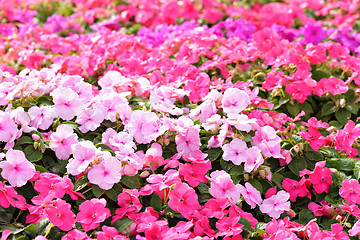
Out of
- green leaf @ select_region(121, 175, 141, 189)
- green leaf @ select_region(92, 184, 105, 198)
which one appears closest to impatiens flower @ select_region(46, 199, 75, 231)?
green leaf @ select_region(92, 184, 105, 198)

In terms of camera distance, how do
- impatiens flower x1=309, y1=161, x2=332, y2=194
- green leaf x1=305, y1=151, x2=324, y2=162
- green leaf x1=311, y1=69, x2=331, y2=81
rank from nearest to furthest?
impatiens flower x1=309, y1=161, x2=332, y2=194 → green leaf x1=305, y1=151, x2=324, y2=162 → green leaf x1=311, y1=69, x2=331, y2=81

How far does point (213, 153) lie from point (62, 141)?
673 millimetres

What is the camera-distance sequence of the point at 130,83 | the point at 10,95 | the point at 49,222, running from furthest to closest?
the point at 130,83 → the point at 10,95 → the point at 49,222

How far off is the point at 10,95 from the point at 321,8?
368cm

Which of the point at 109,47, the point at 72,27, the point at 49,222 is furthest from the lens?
the point at 72,27

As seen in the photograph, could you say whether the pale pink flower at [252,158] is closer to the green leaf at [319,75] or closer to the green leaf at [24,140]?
the green leaf at [24,140]

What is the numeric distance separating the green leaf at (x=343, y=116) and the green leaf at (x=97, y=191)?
150 cm

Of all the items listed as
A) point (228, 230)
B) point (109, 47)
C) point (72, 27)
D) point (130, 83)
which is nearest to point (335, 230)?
point (228, 230)

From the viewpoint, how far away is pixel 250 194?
6.89ft

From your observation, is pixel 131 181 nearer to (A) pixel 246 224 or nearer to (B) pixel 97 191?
(B) pixel 97 191

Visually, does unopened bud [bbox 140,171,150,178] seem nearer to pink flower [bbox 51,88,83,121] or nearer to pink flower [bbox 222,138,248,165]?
pink flower [bbox 222,138,248,165]

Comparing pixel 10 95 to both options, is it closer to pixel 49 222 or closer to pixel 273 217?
pixel 49 222

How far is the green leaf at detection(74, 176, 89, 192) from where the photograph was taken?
1978 millimetres

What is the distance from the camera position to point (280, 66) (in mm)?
3070
